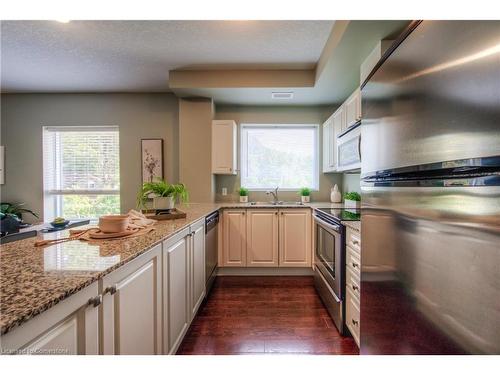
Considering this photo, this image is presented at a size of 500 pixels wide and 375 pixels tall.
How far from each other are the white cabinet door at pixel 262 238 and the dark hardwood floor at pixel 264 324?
1.12 ft

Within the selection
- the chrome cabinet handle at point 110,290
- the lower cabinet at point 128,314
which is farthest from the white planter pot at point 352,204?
the chrome cabinet handle at point 110,290

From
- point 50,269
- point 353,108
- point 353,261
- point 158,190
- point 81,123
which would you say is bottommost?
point 353,261

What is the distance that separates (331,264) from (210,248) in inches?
50.9

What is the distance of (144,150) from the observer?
3975 mm

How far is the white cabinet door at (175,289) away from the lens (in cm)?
145

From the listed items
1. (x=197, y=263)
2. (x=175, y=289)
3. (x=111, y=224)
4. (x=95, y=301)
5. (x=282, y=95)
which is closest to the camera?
(x=95, y=301)

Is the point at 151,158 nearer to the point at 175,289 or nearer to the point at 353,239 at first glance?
the point at 175,289

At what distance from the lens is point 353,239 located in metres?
1.79

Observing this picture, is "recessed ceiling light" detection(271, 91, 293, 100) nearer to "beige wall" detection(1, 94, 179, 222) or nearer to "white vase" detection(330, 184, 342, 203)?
"white vase" detection(330, 184, 342, 203)

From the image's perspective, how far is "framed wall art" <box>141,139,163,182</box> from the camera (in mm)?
3965

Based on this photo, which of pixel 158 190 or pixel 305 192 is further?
pixel 305 192

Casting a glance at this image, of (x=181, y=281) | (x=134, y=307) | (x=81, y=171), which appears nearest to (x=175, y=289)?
(x=181, y=281)

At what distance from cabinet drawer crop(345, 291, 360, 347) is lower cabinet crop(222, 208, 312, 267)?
1354 mm
